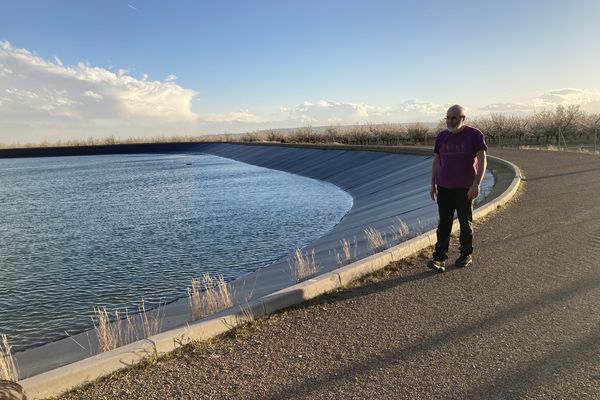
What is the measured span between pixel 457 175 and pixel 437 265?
130cm

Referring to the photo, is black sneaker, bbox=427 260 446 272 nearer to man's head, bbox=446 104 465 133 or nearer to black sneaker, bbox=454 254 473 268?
black sneaker, bbox=454 254 473 268

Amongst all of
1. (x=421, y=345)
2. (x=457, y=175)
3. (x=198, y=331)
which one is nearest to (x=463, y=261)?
(x=457, y=175)

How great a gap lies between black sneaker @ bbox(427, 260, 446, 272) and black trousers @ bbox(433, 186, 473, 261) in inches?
2.2

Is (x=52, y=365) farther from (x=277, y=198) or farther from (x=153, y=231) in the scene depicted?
(x=277, y=198)

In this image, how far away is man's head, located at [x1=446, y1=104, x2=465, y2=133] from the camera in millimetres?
6293

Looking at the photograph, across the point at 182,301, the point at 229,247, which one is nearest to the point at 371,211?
the point at 229,247

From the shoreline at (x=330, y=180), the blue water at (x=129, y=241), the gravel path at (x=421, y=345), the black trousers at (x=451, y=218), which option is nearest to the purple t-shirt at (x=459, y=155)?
the black trousers at (x=451, y=218)

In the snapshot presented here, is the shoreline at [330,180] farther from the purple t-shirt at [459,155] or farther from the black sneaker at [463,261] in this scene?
the purple t-shirt at [459,155]

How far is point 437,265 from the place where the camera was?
6.73 m

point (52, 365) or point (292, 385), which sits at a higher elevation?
point (292, 385)

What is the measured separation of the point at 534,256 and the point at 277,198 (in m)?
18.3

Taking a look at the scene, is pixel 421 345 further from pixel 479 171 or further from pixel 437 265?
pixel 479 171

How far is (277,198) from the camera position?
81.6ft

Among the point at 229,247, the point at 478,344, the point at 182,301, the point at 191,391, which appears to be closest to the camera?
the point at 191,391
